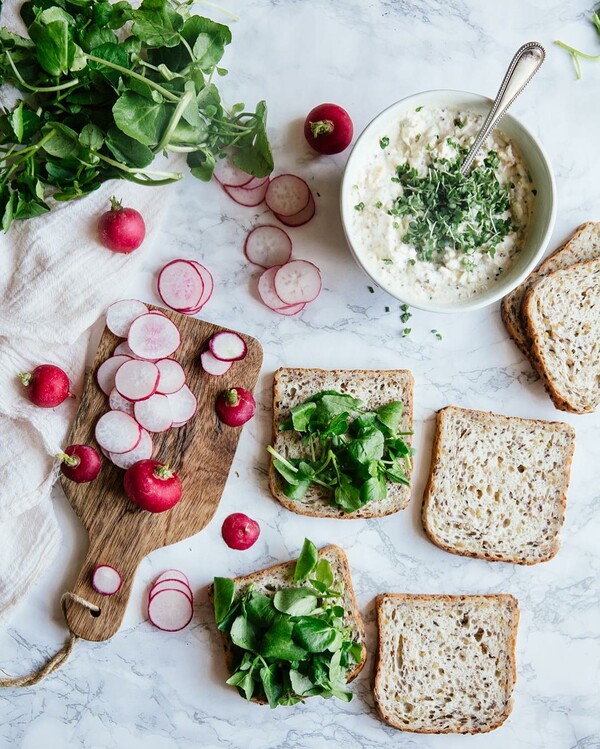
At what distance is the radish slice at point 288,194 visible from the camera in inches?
101

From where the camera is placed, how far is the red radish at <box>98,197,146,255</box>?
95.7 inches

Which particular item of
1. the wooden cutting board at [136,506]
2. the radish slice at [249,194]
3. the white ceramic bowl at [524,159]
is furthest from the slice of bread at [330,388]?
the radish slice at [249,194]

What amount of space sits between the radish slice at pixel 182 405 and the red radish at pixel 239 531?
0.38 metres

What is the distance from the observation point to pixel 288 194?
8.39ft

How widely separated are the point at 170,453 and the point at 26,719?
1.08 m

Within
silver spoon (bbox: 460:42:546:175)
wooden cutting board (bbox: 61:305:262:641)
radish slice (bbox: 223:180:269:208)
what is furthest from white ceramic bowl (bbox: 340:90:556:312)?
wooden cutting board (bbox: 61:305:262:641)

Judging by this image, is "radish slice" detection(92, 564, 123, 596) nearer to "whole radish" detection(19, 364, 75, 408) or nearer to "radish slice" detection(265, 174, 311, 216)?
"whole radish" detection(19, 364, 75, 408)

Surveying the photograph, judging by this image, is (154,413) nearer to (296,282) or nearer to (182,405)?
(182,405)

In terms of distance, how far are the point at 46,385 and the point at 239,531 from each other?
2.65 feet

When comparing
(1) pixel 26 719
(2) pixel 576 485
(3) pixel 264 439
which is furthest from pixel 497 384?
(1) pixel 26 719

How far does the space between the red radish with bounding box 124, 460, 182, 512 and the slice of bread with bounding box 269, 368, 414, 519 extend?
1.14ft

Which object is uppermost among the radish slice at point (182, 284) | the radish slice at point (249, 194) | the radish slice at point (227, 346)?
the radish slice at point (249, 194)

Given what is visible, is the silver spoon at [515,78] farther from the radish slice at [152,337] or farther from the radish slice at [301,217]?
the radish slice at [152,337]

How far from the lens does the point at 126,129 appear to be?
2.20 metres
